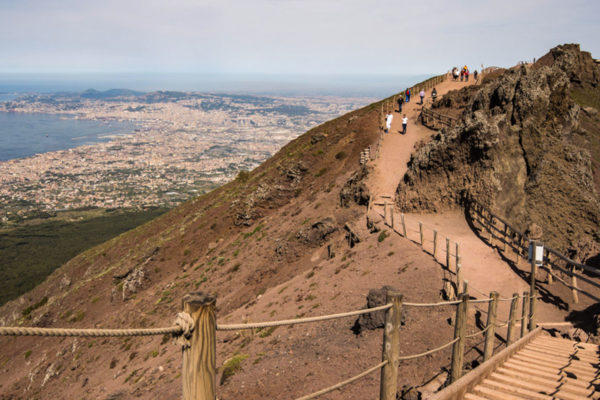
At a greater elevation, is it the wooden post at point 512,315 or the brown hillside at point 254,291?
the wooden post at point 512,315

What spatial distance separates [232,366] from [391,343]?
32.9 ft

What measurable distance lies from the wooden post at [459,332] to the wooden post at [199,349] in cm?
417

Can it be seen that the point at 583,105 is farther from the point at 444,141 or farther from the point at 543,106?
the point at 444,141

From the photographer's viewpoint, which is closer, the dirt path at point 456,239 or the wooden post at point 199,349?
the wooden post at point 199,349

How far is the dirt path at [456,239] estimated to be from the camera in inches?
548

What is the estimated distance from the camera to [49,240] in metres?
103

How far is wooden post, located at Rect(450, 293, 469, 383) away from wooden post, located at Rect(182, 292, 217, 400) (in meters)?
4.17

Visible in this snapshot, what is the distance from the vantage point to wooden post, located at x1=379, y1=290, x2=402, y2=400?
419cm

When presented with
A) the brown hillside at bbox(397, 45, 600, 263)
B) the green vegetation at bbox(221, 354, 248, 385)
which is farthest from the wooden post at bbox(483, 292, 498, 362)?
the brown hillside at bbox(397, 45, 600, 263)

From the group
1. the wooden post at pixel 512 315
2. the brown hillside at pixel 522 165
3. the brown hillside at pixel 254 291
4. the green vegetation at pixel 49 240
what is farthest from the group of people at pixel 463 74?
the green vegetation at pixel 49 240

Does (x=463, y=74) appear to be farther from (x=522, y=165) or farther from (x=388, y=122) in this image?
(x=522, y=165)

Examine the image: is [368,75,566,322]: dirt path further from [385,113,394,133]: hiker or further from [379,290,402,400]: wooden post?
[379,290,402,400]: wooden post

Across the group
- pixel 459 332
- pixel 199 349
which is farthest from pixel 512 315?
pixel 199 349

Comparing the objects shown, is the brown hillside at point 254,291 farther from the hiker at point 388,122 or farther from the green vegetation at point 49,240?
the green vegetation at point 49,240
